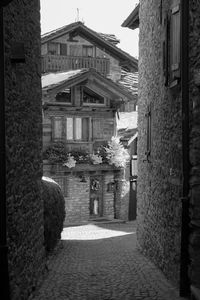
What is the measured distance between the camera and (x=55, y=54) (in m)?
23.8

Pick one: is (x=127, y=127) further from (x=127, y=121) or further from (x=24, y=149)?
(x=24, y=149)

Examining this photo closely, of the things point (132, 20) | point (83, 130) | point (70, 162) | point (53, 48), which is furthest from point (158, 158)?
point (53, 48)

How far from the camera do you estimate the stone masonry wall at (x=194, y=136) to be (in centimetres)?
591

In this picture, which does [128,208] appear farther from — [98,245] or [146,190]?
[146,190]

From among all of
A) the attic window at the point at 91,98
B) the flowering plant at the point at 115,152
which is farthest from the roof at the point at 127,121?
the flowering plant at the point at 115,152

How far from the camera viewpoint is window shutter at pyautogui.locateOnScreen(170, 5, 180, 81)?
7.11 meters

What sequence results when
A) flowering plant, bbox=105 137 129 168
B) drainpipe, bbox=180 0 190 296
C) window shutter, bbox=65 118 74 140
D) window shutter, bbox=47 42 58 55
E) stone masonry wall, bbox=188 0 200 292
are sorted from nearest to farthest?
stone masonry wall, bbox=188 0 200 292 < drainpipe, bbox=180 0 190 296 < window shutter, bbox=65 118 74 140 < flowering plant, bbox=105 137 129 168 < window shutter, bbox=47 42 58 55

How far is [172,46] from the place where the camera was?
7684mm

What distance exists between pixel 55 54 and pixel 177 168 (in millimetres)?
17932

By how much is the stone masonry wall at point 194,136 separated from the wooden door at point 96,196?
15.4m

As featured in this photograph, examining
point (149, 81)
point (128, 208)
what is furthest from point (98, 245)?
point (128, 208)

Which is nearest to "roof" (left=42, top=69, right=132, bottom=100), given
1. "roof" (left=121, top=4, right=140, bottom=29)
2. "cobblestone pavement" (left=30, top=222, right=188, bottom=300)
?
"roof" (left=121, top=4, right=140, bottom=29)

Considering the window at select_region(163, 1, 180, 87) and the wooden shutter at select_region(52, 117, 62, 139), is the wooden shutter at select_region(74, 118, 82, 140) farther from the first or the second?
the window at select_region(163, 1, 180, 87)

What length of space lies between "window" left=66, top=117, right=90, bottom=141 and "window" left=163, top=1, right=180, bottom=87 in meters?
12.4
